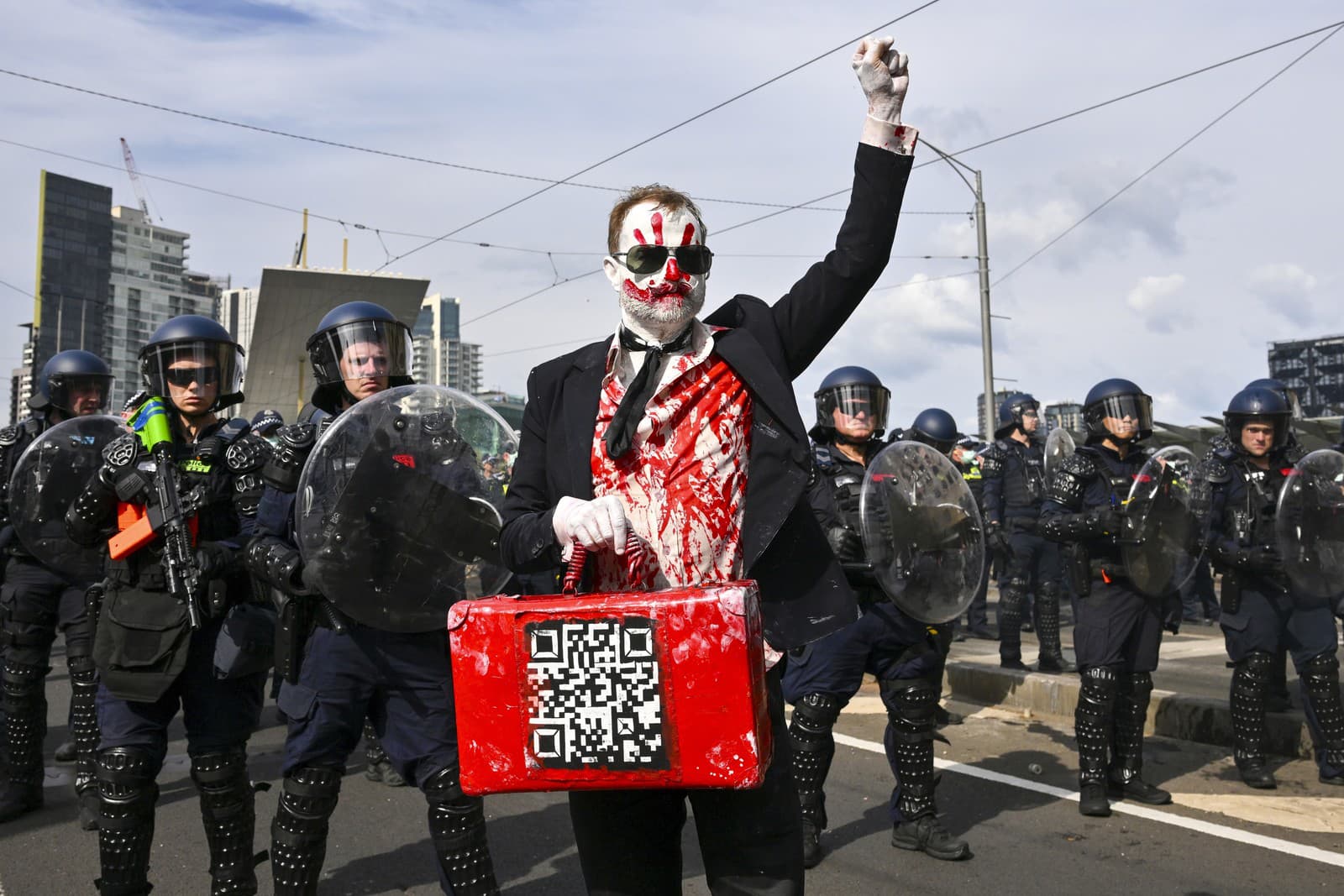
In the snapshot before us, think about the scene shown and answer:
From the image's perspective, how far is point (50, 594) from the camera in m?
6.20

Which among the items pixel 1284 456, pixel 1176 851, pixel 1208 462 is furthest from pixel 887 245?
pixel 1284 456

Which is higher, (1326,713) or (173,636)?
(173,636)

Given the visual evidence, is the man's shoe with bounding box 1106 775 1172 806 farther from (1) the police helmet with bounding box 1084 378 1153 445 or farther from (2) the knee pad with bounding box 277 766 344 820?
(2) the knee pad with bounding box 277 766 344 820

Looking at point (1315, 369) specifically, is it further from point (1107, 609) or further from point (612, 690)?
point (612, 690)

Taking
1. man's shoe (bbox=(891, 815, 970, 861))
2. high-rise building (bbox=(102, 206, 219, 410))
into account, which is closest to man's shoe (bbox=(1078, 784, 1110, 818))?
man's shoe (bbox=(891, 815, 970, 861))

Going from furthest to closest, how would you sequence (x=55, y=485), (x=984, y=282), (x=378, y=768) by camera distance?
1. (x=984, y=282)
2. (x=378, y=768)
3. (x=55, y=485)

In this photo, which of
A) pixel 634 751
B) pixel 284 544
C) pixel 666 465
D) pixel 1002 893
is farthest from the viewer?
pixel 1002 893

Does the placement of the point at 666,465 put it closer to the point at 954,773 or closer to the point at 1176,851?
the point at 1176,851

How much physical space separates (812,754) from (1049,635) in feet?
17.4

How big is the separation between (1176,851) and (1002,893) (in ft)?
3.22

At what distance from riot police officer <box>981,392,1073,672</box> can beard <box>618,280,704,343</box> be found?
664 cm

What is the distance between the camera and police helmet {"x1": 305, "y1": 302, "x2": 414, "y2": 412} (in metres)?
4.12

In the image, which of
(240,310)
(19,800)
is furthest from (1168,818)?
(240,310)

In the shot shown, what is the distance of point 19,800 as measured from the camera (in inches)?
227
